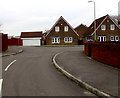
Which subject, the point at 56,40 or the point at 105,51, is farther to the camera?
the point at 56,40

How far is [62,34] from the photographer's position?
48.0 meters

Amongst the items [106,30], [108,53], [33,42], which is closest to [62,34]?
[33,42]

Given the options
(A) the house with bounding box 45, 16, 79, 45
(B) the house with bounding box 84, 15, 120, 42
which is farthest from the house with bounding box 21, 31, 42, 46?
(B) the house with bounding box 84, 15, 120, 42

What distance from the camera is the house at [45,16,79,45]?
157ft

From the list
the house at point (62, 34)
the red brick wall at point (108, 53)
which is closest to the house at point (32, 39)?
the house at point (62, 34)

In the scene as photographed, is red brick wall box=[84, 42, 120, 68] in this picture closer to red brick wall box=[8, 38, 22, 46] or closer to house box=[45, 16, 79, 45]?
house box=[45, 16, 79, 45]

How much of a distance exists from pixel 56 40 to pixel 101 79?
40.9 meters

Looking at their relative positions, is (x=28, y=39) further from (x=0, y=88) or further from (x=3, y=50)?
(x=0, y=88)

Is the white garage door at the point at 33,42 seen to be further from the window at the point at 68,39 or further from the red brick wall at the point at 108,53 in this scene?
the red brick wall at the point at 108,53

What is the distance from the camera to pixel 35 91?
6867 millimetres

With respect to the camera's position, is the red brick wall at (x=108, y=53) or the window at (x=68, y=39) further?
the window at (x=68, y=39)

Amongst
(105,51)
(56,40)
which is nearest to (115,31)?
(56,40)

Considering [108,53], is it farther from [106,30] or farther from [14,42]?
[14,42]

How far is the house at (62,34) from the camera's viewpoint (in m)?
47.7
